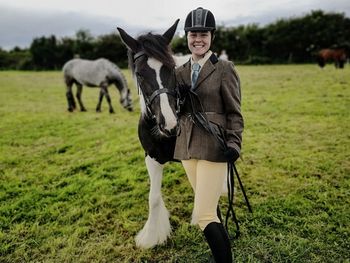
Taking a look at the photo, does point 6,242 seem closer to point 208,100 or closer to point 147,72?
point 147,72

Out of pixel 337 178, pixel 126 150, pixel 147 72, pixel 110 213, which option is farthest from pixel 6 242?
pixel 337 178

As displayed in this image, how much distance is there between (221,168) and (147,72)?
2.91 ft

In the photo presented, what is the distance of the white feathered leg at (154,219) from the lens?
10.0ft

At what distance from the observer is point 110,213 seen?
3.88 m

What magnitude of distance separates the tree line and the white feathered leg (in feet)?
117

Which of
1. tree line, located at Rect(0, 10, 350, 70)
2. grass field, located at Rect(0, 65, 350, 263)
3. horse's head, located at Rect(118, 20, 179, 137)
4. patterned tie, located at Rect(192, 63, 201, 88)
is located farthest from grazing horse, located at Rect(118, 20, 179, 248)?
tree line, located at Rect(0, 10, 350, 70)

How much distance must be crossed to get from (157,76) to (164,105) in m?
0.25

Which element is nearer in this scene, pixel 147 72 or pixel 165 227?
pixel 147 72

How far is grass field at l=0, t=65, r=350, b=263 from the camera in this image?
10.2ft

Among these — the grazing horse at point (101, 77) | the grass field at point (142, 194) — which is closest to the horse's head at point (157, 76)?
the grass field at point (142, 194)

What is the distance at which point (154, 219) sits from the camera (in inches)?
129

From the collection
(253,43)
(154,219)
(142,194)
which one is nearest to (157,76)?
(154,219)

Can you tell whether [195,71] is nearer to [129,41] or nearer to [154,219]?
[129,41]

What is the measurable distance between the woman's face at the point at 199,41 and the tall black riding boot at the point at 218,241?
4.02 feet
